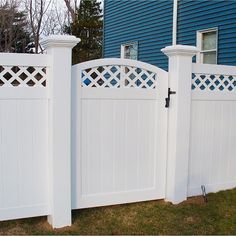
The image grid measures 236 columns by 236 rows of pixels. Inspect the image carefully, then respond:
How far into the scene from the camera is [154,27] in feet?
35.8

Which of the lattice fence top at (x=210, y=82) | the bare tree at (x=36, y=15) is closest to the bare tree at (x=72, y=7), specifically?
the bare tree at (x=36, y=15)

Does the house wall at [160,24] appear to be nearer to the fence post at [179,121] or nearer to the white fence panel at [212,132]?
the white fence panel at [212,132]

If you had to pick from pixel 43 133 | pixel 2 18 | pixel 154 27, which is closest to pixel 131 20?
pixel 154 27

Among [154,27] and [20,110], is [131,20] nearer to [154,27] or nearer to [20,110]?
[154,27]

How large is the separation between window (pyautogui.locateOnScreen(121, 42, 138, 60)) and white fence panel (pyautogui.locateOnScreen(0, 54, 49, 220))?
8878 millimetres

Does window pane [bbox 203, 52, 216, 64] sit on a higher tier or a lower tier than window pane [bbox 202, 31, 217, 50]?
lower

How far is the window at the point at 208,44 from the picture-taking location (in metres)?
8.57

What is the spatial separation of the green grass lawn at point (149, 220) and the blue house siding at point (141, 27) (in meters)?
6.60

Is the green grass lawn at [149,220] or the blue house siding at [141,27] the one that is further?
the blue house siding at [141,27]

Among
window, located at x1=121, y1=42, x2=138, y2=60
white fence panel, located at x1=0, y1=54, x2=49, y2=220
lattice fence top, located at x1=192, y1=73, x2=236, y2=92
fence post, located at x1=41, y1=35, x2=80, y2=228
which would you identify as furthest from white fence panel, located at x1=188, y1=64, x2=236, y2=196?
window, located at x1=121, y1=42, x2=138, y2=60

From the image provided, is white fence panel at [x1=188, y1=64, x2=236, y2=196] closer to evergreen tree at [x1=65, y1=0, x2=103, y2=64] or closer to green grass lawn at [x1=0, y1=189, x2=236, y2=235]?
green grass lawn at [x1=0, y1=189, x2=236, y2=235]

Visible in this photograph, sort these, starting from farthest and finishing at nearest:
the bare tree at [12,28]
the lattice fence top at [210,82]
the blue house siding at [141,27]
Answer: the bare tree at [12,28] → the blue house siding at [141,27] → the lattice fence top at [210,82]

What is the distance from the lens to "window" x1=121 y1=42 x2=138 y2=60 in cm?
1223

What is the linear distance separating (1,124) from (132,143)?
56.8 inches
